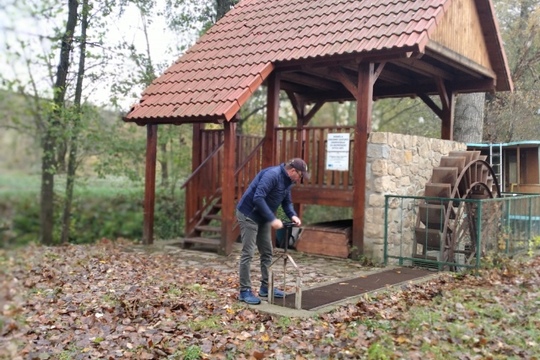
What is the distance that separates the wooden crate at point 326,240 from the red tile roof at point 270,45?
267 centimetres

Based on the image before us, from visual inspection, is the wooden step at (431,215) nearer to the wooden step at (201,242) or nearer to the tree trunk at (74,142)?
the wooden step at (201,242)

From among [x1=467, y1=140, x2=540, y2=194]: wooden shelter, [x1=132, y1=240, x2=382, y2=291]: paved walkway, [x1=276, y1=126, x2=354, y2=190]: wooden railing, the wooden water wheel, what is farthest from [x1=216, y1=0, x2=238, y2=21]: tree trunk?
the wooden water wheel

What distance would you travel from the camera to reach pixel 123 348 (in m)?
4.71

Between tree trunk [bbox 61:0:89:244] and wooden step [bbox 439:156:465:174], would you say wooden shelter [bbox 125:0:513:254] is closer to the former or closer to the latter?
wooden step [bbox 439:156:465:174]

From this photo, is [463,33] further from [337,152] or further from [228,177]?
[228,177]

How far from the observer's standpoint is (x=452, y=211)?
9492mm

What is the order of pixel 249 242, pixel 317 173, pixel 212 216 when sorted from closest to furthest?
pixel 249 242, pixel 317 173, pixel 212 216

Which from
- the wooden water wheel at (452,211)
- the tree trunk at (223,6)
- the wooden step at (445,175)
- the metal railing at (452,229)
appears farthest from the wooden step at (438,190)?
the tree trunk at (223,6)

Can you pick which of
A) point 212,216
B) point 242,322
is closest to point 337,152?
point 212,216

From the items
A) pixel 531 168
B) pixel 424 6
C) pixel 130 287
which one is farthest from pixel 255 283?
pixel 531 168

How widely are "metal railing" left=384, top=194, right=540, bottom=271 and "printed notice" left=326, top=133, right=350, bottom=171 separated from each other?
1.02m

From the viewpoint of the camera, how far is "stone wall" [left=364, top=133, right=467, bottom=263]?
360 inches

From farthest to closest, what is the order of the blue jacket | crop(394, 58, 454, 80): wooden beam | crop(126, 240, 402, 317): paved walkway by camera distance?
1. crop(394, 58, 454, 80): wooden beam
2. crop(126, 240, 402, 317): paved walkway
3. the blue jacket

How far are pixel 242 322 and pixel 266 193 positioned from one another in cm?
136
